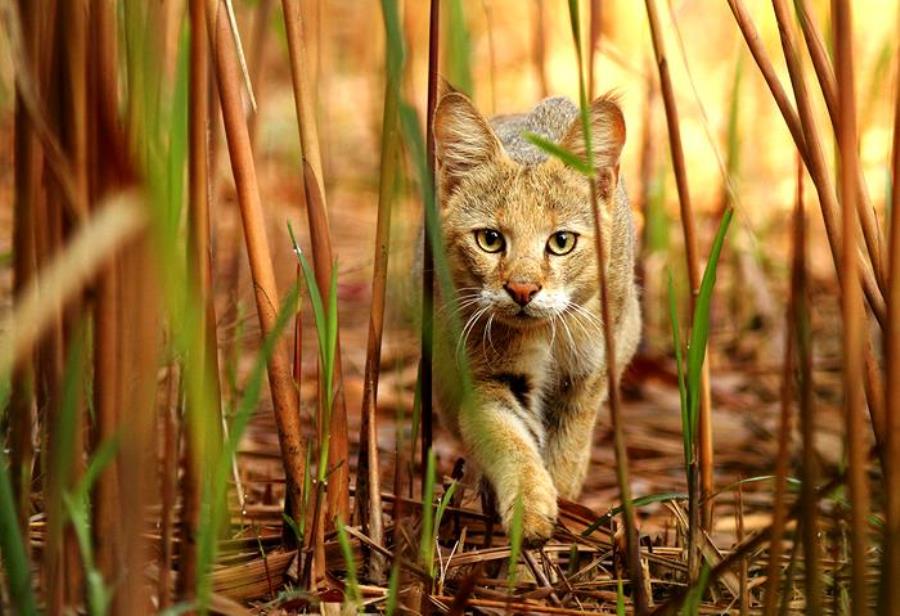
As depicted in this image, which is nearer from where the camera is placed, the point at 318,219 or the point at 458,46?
the point at 318,219

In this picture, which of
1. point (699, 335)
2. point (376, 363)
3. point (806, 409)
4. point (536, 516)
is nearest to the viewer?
point (806, 409)

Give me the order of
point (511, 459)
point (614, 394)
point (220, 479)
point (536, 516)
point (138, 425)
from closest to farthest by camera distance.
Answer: point (138, 425), point (220, 479), point (614, 394), point (536, 516), point (511, 459)

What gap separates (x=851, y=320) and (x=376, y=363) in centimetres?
96

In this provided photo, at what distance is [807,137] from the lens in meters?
2.21

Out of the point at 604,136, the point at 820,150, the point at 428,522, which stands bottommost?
the point at 428,522

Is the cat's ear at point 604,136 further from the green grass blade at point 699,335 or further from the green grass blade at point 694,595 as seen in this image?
the green grass blade at point 694,595

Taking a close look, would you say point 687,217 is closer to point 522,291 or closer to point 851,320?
point 522,291

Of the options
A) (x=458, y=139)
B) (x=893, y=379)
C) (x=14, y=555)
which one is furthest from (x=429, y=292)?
(x=14, y=555)

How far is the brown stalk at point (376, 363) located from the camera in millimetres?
2291

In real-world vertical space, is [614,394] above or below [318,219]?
below

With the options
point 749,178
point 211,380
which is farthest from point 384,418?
point 749,178

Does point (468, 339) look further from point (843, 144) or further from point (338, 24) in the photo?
point (338, 24)

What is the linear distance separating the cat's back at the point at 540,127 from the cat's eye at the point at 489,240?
0.27 metres

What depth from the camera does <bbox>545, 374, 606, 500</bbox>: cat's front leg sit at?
3.27 m
